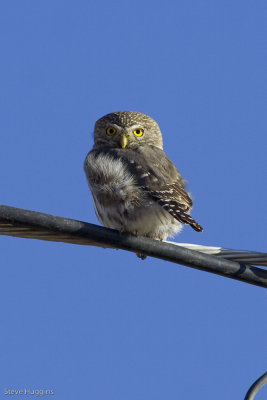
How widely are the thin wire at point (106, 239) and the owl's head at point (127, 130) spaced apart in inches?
119

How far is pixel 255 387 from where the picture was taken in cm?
328

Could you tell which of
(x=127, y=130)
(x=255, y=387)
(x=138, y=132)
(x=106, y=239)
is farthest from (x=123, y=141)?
(x=255, y=387)

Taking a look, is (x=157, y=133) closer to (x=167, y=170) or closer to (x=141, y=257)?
(x=167, y=170)

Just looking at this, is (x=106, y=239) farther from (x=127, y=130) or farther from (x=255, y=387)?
(x=127, y=130)

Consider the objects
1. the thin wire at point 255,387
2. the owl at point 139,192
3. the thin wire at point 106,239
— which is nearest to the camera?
the thin wire at point 255,387

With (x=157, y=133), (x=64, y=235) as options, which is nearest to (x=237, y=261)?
(x=64, y=235)

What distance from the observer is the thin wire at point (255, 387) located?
3198mm

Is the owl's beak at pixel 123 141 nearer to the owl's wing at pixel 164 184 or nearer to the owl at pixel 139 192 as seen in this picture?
the owl at pixel 139 192

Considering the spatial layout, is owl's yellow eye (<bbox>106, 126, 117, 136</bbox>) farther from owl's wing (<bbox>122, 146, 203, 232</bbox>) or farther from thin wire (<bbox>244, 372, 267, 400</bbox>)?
thin wire (<bbox>244, 372, 267, 400</bbox>)

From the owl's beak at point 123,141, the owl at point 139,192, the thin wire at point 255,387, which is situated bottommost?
the thin wire at point 255,387

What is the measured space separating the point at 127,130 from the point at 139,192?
2164 millimetres

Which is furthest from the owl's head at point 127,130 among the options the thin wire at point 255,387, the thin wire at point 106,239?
the thin wire at point 255,387

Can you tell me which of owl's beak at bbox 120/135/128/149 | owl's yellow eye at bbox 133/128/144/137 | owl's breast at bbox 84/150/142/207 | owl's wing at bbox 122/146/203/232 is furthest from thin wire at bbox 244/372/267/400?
owl's yellow eye at bbox 133/128/144/137

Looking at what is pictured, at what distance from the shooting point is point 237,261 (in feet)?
12.8
